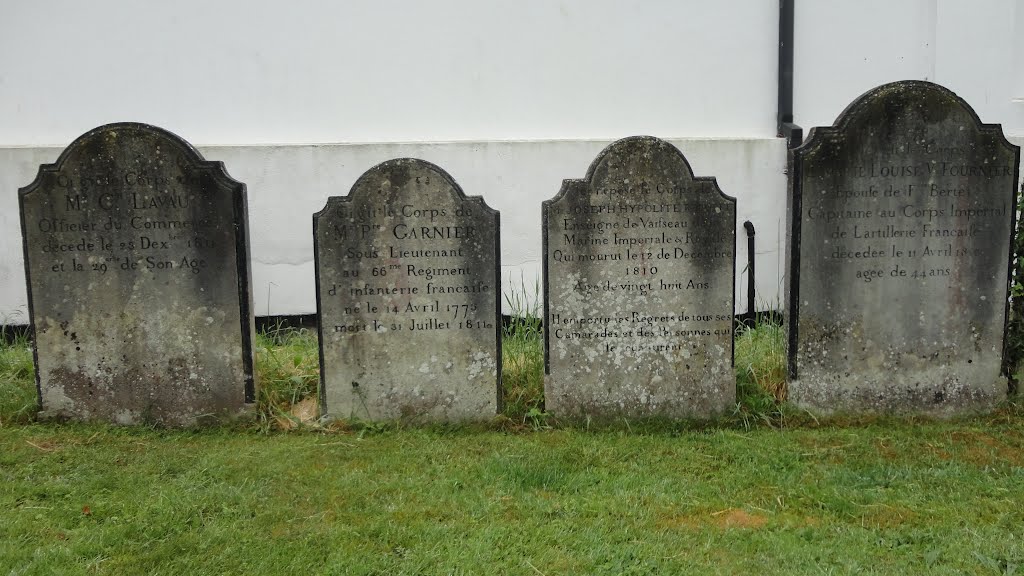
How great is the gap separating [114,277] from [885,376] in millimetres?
4954

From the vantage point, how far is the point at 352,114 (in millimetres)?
7855

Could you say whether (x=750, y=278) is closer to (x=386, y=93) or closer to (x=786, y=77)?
(x=786, y=77)

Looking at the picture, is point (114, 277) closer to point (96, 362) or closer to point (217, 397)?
point (96, 362)

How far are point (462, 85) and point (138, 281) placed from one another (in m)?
4.02

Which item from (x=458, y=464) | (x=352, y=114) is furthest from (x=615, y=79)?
(x=458, y=464)

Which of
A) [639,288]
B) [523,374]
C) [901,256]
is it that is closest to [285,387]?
[523,374]

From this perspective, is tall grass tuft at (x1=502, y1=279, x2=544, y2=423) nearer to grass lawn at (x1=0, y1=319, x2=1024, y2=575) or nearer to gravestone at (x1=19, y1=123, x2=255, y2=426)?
grass lawn at (x1=0, y1=319, x2=1024, y2=575)

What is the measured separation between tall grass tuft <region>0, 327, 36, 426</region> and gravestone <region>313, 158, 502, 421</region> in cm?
193

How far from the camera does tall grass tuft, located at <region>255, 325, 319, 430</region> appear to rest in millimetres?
5109

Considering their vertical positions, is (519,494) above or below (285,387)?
below

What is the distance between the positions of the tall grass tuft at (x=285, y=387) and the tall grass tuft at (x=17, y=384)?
4.67 feet

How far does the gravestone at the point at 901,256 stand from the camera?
500 centimetres

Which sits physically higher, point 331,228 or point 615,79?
point 615,79

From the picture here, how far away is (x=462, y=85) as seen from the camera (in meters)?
7.93
